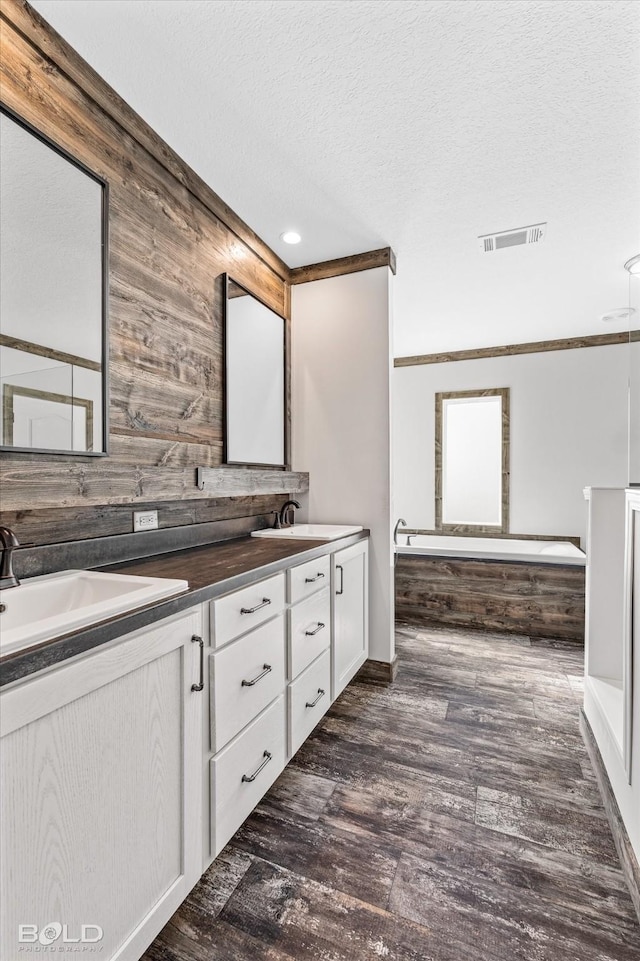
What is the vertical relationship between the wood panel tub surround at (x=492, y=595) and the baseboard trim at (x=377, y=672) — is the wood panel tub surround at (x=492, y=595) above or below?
above

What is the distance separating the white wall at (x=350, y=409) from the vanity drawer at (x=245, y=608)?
48.3 inches

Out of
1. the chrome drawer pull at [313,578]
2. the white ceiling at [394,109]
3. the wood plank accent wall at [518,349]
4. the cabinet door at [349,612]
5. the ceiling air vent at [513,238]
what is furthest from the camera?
the wood plank accent wall at [518,349]

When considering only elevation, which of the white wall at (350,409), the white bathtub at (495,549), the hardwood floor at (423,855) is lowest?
the hardwood floor at (423,855)

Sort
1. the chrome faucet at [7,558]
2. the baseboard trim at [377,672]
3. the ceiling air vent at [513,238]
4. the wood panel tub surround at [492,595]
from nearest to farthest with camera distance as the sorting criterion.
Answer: the chrome faucet at [7,558]
the ceiling air vent at [513,238]
the baseboard trim at [377,672]
the wood panel tub surround at [492,595]

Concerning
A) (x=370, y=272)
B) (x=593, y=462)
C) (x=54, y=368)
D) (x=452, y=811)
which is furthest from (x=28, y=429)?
(x=593, y=462)

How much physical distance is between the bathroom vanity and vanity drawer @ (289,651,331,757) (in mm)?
19

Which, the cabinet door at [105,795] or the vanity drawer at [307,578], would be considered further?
the vanity drawer at [307,578]

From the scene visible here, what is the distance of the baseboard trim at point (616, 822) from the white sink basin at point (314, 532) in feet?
4.71

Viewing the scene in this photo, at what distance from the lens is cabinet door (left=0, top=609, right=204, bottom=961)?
0.79m

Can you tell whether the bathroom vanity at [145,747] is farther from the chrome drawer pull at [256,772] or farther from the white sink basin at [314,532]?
the white sink basin at [314,532]

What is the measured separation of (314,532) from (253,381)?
0.96m

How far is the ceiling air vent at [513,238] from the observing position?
2586mm

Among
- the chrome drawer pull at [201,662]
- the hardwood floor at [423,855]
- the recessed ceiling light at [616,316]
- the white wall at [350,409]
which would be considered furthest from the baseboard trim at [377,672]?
the recessed ceiling light at [616,316]

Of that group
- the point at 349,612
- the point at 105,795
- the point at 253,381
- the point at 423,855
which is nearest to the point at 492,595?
the point at 349,612
